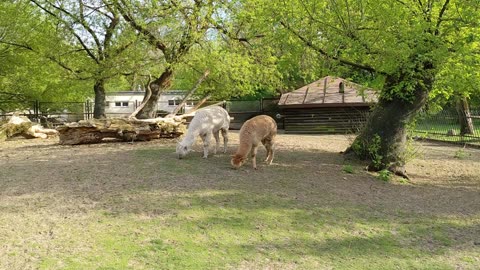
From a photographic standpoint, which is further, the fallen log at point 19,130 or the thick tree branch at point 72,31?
the fallen log at point 19,130

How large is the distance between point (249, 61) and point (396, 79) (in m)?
6.82

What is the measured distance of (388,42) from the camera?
8273 millimetres

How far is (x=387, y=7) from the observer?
319 inches

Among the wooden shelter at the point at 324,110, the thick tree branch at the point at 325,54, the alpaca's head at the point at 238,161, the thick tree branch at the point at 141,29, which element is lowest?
the alpaca's head at the point at 238,161

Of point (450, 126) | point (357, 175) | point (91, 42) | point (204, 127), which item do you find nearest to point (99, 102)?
point (91, 42)

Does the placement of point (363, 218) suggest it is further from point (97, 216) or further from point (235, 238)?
point (97, 216)

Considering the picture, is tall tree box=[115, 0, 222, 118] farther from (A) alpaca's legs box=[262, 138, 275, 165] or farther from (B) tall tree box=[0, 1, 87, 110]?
(A) alpaca's legs box=[262, 138, 275, 165]

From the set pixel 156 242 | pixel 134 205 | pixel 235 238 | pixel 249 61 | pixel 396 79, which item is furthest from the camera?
pixel 249 61

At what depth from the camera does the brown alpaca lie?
8.63 metres

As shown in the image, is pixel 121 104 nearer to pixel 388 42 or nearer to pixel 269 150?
pixel 269 150

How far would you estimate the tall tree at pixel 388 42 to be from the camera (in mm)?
7726

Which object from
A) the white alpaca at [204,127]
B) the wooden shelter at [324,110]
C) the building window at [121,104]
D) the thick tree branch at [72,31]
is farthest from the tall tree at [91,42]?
the building window at [121,104]

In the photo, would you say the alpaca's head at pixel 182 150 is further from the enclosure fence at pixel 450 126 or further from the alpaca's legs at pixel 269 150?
the enclosure fence at pixel 450 126

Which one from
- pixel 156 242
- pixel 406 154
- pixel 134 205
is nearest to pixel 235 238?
pixel 156 242
